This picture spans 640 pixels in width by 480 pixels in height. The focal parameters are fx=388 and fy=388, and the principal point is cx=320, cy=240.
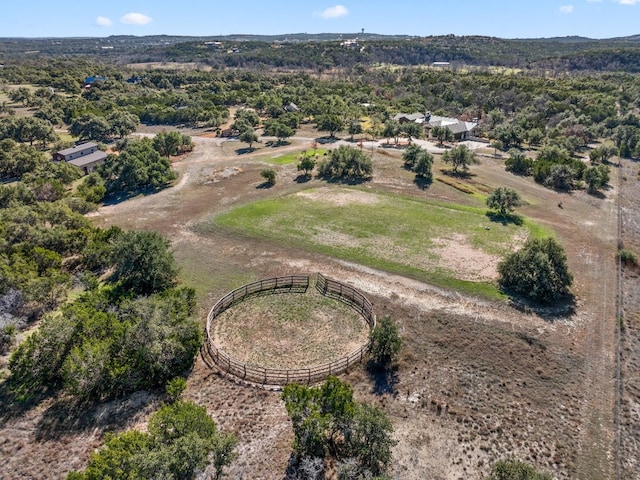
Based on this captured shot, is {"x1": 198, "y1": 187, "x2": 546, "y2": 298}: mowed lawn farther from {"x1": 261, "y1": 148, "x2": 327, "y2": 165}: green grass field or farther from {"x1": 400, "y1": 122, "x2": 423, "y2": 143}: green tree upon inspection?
{"x1": 400, "y1": 122, "x2": 423, "y2": 143}: green tree

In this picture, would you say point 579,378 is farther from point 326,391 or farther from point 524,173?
point 524,173

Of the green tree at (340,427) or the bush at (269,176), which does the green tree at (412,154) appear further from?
the green tree at (340,427)

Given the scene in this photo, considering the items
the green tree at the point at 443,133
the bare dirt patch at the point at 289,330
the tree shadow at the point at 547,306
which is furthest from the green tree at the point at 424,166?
the bare dirt patch at the point at 289,330

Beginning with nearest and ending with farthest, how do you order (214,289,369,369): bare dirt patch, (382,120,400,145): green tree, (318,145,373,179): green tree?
1. (214,289,369,369): bare dirt patch
2. (318,145,373,179): green tree
3. (382,120,400,145): green tree

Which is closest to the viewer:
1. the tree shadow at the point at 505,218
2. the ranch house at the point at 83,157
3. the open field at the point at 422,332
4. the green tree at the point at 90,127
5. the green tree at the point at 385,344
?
the open field at the point at 422,332

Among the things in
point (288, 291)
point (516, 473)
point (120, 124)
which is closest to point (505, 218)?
point (288, 291)

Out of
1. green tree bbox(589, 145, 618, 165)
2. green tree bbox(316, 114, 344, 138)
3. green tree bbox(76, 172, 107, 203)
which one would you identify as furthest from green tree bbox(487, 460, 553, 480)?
green tree bbox(316, 114, 344, 138)
